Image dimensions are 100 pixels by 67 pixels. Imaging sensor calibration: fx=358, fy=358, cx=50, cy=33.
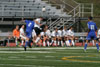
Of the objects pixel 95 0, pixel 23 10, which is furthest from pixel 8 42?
pixel 95 0

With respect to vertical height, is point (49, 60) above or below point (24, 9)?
below

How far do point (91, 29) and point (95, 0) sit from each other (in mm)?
38249

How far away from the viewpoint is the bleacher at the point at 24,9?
3369 centimetres

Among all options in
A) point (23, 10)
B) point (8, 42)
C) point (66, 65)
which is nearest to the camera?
point (66, 65)

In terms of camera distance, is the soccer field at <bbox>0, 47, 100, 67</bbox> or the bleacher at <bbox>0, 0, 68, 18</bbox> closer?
the soccer field at <bbox>0, 47, 100, 67</bbox>

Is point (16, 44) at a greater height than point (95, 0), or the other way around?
point (95, 0)

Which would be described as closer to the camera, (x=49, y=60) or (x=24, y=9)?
(x=49, y=60)

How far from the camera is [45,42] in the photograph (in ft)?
100

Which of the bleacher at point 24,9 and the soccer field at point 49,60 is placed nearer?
the soccer field at point 49,60

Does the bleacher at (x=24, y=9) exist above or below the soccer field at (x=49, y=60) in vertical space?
above

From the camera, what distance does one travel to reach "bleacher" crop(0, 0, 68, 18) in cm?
3369

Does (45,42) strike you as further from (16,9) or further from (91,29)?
(91,29)

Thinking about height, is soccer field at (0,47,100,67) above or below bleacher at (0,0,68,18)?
below

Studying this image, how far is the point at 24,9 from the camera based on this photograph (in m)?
34.2
